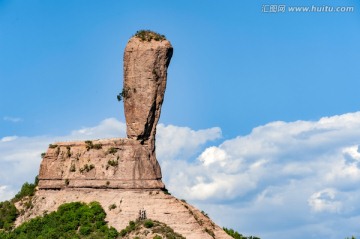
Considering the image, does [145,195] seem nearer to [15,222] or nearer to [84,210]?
[84,210]

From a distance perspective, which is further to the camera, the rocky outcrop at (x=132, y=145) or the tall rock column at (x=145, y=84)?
the tall rock column at (x=145, y=84)

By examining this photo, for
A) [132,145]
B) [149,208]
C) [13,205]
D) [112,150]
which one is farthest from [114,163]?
[13,205]

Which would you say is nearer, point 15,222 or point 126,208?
point 126,208

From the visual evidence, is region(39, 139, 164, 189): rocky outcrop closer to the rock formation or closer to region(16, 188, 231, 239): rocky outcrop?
the rock formation

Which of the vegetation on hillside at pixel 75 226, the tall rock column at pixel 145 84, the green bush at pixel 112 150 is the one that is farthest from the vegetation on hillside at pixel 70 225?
the tall rock column at pixel 145 84

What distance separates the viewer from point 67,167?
94562 millimetres

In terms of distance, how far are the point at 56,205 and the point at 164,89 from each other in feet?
45.0

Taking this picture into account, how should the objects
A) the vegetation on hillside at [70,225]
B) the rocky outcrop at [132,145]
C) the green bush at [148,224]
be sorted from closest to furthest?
the green bush at [148,224], the vegetation on hillside at [70,225], the rocky outcrop at [132,145]

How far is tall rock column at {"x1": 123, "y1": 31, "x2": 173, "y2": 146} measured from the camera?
93375mm

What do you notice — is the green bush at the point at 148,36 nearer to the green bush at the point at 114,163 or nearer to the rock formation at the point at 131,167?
the rock formation at the point at 131,167

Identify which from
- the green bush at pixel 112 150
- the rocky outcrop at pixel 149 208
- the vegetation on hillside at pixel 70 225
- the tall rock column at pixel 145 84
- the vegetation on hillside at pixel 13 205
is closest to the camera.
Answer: the rocky outcrop at pixel 149 208

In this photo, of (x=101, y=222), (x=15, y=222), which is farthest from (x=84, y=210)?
(x=15, y=222)

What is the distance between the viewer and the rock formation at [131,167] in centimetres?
9021

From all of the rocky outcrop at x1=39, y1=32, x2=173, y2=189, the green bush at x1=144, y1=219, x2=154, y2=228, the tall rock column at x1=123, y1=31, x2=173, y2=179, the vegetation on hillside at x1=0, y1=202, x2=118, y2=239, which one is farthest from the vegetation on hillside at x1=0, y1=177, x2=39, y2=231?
the green bush at x1=144, y1=219, x2=154, y2=228
